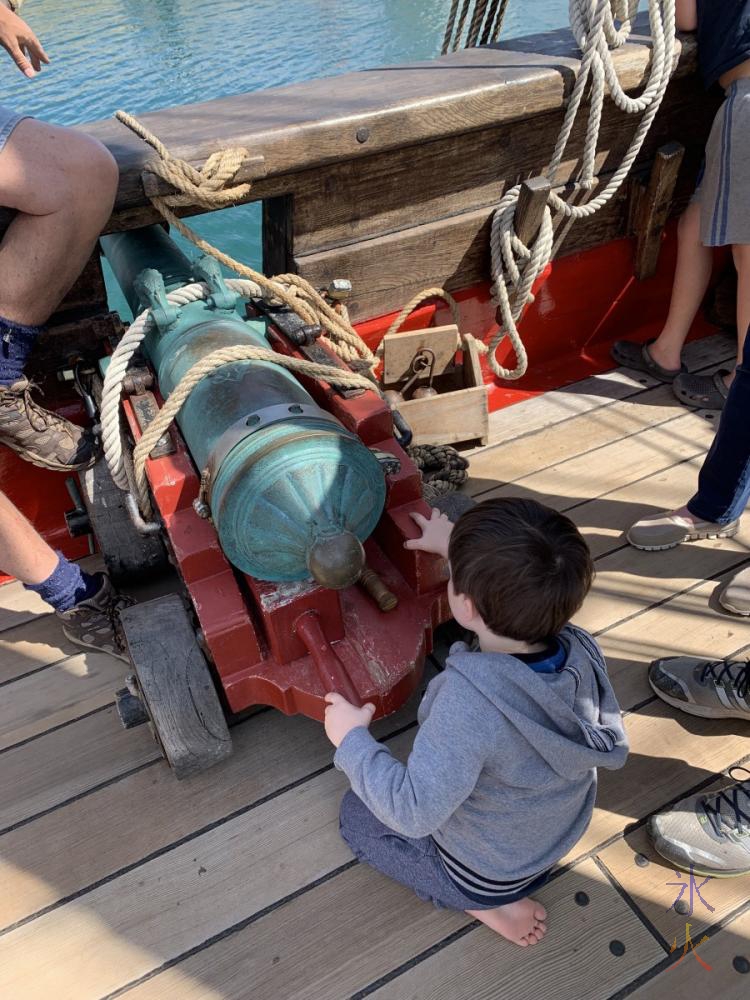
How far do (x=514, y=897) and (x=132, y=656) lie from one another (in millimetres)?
917

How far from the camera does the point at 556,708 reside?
1.11 metres

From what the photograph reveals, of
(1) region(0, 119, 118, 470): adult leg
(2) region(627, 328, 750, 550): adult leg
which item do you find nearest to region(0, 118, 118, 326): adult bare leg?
(1) region(0, 119, 118, 470): adult leg

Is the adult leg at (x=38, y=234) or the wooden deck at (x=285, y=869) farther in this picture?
the adult leg at (x=38, y=234)

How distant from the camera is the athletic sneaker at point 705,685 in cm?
175

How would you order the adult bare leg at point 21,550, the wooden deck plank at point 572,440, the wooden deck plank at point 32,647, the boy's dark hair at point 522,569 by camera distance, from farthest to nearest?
the wooden deck plank at point 572,440 < the wooden deck plank at point 32,647 < the adult bare leg at point 21,550 < the boy's dark hair at point 522,569

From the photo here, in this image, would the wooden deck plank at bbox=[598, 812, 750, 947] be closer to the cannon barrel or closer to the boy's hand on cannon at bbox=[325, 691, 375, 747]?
the boy's hand on cannon at bbox=[325, 691, 375, 747]

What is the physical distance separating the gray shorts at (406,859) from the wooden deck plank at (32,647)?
97cm

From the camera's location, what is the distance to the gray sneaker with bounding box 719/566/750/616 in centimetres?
204

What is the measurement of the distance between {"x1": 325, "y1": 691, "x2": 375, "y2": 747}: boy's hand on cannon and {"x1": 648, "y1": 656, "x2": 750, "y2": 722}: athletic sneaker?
85 cm

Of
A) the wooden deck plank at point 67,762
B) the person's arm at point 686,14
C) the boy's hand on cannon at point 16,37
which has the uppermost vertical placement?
the person's arm at point 686,14

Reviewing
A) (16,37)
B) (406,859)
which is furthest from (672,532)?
(16,37)

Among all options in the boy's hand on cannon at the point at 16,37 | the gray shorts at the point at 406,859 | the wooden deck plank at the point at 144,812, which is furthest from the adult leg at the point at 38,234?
the gray shorts at the point at 406,859

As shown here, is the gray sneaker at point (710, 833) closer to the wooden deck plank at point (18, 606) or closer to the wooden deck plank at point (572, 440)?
the wooden deck plank at point (572, 440)

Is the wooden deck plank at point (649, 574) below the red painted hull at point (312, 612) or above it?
below
